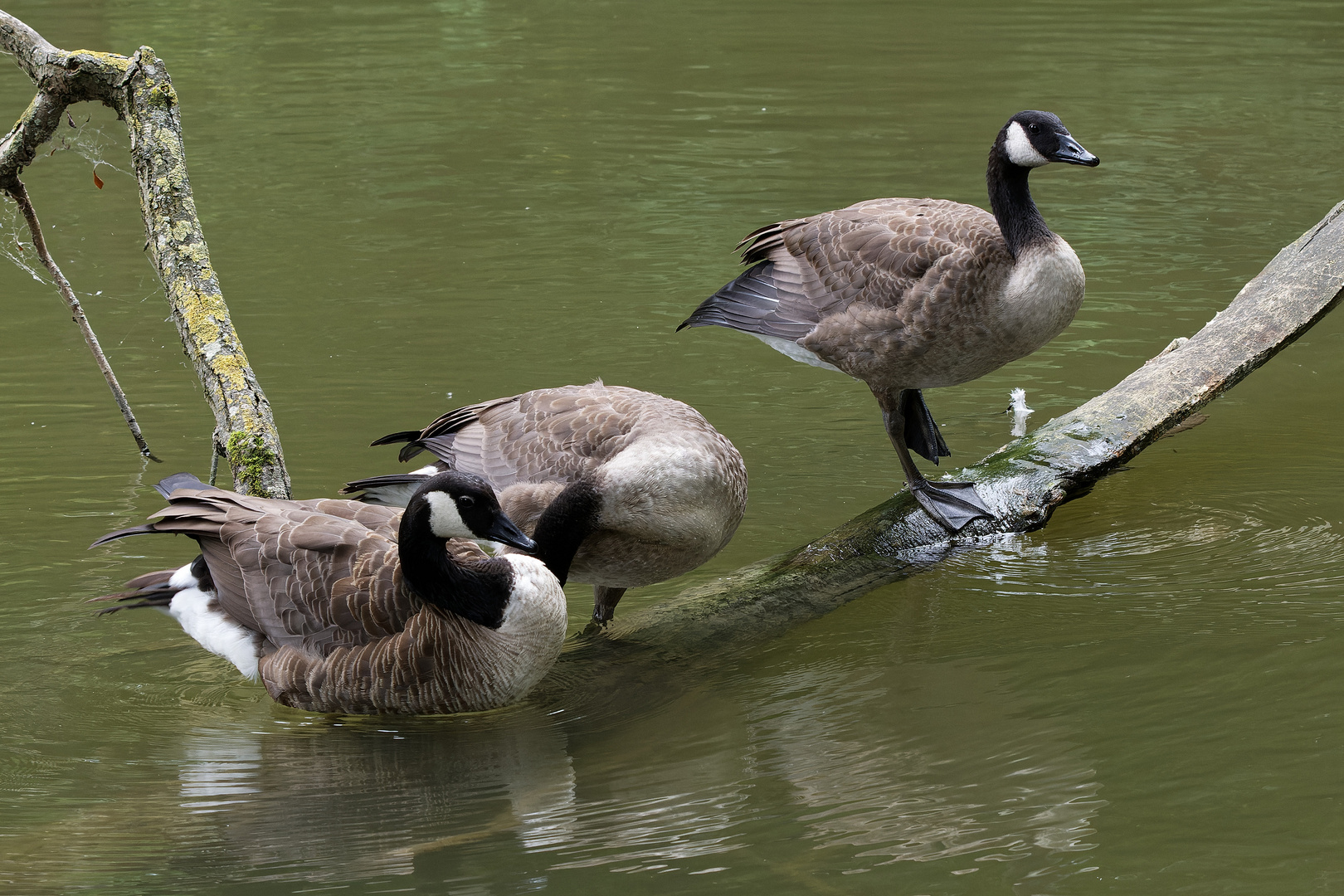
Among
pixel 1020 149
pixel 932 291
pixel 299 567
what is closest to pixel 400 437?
pixel 299 567

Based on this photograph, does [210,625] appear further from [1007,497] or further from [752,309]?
[1007,497]

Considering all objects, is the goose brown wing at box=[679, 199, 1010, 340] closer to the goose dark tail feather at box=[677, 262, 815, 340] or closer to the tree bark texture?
the goose dark tail feather at box=[677, 262, 815, 340]

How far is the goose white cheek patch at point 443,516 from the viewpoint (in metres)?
5.33

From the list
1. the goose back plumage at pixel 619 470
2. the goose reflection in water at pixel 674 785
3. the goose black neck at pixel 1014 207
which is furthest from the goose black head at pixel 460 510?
the goose black neck at pixel 1014 207

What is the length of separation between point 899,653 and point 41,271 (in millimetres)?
9138

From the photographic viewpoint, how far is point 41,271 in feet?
40.1

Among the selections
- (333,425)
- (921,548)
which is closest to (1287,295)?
(921,548)

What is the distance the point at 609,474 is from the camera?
592cm

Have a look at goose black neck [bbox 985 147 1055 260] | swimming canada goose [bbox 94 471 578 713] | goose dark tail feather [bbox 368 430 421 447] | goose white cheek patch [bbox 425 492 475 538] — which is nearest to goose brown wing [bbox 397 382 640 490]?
goose dark tail feather [bbox 368 430 421 447]

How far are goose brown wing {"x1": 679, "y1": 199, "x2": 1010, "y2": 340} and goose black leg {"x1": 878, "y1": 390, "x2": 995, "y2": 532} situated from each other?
64 centimetres

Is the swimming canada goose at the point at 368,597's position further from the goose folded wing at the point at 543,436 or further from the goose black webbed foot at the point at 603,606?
the goose black webbed foot at the point at 603,606

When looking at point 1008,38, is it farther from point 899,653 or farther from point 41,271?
point 899,653

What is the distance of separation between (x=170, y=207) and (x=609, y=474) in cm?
248

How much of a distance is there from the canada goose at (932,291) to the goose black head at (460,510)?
A: 8.81ft
